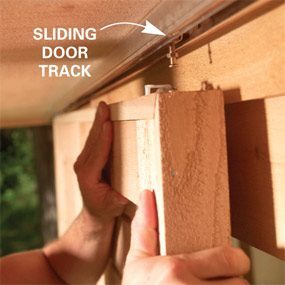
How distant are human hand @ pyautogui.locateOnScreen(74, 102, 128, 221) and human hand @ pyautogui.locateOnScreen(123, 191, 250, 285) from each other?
242mm

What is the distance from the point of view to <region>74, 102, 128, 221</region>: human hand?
61 cm

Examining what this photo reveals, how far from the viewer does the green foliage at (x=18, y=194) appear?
137 inches

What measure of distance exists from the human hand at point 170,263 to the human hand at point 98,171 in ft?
0.79

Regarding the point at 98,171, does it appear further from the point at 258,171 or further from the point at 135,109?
the point at 258,171

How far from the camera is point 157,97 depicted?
1.12 feet

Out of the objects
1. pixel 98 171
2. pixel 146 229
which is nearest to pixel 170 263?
pixel 146 229

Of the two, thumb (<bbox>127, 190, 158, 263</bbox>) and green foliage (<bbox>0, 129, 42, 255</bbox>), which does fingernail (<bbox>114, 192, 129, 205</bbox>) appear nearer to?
Answer: thumb (<bbox>127, 190, 158, 263</bbox>)

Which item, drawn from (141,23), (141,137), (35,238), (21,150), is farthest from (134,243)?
(35,238)

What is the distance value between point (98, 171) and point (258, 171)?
0.36 meters

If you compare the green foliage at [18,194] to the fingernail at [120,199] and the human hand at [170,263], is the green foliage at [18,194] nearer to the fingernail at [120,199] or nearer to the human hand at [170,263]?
the fingernail at [120,199]

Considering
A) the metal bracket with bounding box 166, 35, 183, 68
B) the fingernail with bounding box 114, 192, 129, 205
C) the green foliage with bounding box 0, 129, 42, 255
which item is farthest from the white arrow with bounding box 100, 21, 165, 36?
the green foliage with bounding box 0, 129, 42, 255

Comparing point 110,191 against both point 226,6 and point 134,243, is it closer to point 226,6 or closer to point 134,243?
point 134,243

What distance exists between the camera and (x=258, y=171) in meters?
0.37

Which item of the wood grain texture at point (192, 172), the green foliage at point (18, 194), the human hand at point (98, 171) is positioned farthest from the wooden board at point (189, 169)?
the green foliage at point (18, 194)
